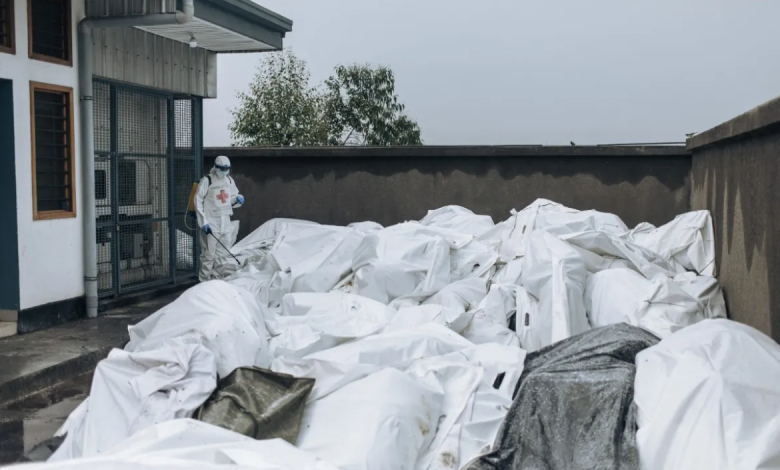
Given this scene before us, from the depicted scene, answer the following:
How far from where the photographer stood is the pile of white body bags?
114 inches

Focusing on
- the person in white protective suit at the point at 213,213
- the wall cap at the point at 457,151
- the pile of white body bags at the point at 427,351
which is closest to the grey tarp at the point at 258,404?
the pile of white body bags at the point at 427,351

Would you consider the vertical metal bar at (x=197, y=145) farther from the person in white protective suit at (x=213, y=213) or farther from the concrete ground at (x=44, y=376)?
the concrete ground at (x=44, y=376)

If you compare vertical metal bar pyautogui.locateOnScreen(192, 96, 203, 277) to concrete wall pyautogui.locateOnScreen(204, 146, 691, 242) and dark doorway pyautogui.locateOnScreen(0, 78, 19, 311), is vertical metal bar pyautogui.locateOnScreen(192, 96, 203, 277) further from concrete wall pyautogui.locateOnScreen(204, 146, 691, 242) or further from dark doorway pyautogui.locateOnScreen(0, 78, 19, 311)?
dark doorway pyautogui.locateOnScreen(0, 78, 19, 311)

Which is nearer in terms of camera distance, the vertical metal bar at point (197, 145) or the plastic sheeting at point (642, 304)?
the plastic sheeting at point (642, 304)

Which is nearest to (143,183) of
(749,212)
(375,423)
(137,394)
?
(137,394)

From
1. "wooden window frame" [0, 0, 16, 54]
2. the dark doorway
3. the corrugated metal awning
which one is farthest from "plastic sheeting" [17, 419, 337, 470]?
the corrugated metal awning

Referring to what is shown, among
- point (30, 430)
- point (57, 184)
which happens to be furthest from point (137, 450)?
point (57, 184)

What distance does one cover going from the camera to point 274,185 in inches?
414

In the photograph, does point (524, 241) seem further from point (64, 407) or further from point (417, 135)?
point (417, 135)

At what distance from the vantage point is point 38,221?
6.25 metres

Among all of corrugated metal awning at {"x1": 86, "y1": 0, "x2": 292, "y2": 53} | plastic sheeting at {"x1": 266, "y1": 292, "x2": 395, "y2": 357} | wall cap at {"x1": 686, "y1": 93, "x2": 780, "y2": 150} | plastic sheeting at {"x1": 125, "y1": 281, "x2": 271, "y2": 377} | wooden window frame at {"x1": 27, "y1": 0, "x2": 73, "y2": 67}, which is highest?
corrugated metal awning at {"x1": 86, "y1": 0, "x2": 292, "y2": 53}

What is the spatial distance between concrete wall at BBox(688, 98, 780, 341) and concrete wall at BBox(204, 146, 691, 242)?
2642 mm

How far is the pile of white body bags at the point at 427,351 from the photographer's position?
290cm

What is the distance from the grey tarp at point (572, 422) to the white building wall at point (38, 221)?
4183 mm
